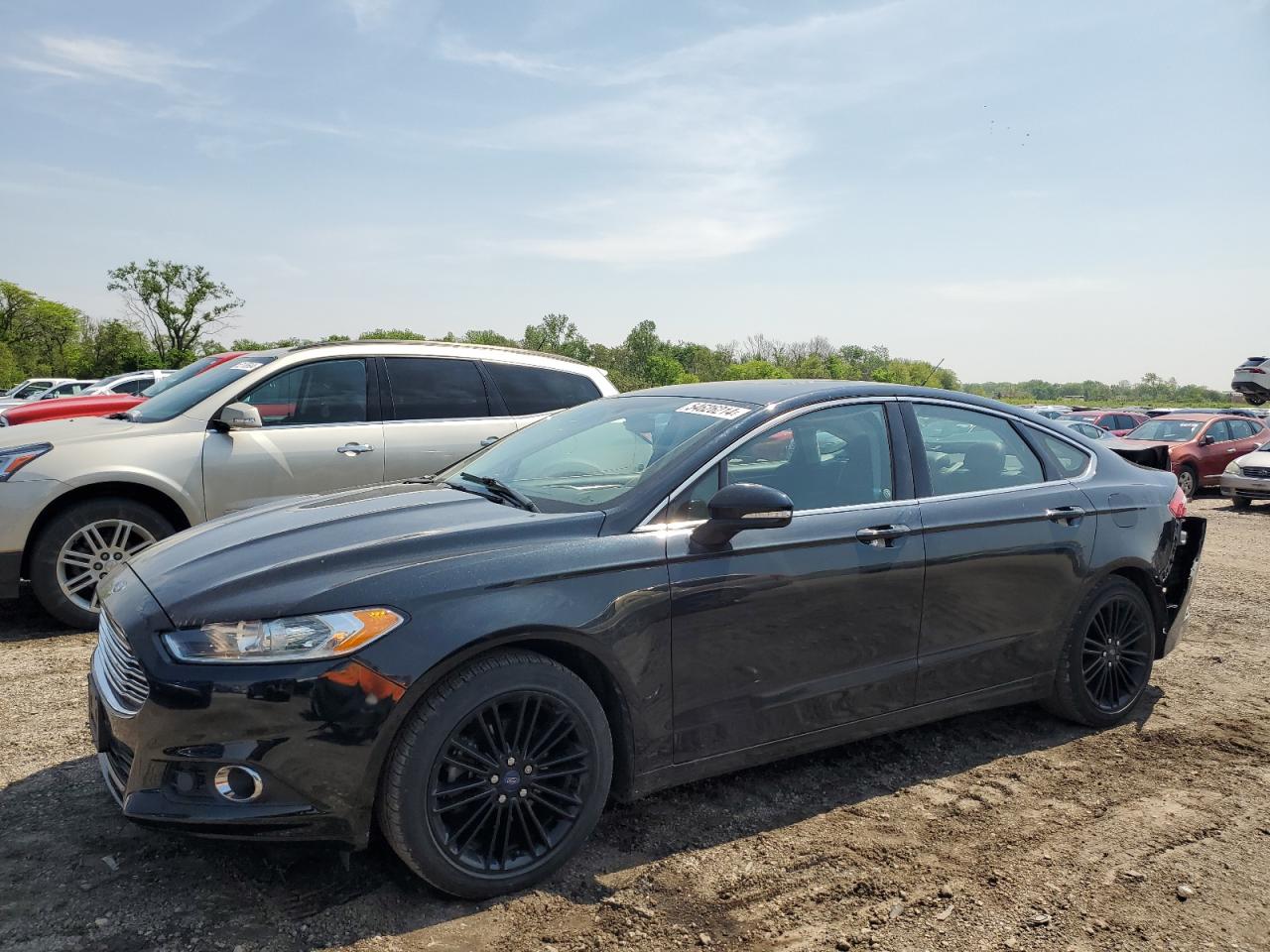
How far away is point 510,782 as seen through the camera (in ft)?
9.09

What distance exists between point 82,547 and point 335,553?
3.77 m

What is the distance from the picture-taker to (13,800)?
3.32m

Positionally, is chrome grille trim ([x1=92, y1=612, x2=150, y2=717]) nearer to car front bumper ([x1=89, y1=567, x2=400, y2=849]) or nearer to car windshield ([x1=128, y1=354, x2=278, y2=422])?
car front bumper ([x1=89, y1=567, x2=400, y2=849])

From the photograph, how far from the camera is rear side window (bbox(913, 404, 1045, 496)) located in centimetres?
389

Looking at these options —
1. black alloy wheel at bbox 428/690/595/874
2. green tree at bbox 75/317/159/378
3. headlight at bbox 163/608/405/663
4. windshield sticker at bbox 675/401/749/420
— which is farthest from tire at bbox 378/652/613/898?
green tree at bbox 75/317/159/378

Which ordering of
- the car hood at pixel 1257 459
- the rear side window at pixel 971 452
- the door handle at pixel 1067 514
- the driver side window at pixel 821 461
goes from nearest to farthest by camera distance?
the driver side window at pixel 821 461, the rear side window at pixel 971 452, the door handle at pixel 1067 514, the car hood at pixel 1257 459

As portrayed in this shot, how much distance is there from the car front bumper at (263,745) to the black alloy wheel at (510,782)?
0.77 feet

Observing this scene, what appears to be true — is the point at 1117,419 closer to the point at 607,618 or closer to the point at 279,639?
the point at 607,618

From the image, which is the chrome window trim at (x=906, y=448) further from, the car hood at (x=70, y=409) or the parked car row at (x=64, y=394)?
the parked car row at (x=64, y=394)

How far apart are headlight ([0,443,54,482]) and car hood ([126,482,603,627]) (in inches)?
111

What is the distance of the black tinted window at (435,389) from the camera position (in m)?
6.61

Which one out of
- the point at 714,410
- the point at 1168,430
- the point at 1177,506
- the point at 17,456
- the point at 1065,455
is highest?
the point at 714,410

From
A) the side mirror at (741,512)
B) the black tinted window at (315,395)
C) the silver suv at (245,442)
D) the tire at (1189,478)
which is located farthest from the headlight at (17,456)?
the tire at (1189,478)

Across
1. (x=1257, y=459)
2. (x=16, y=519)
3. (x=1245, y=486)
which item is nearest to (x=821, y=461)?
(x=16, y=519)
